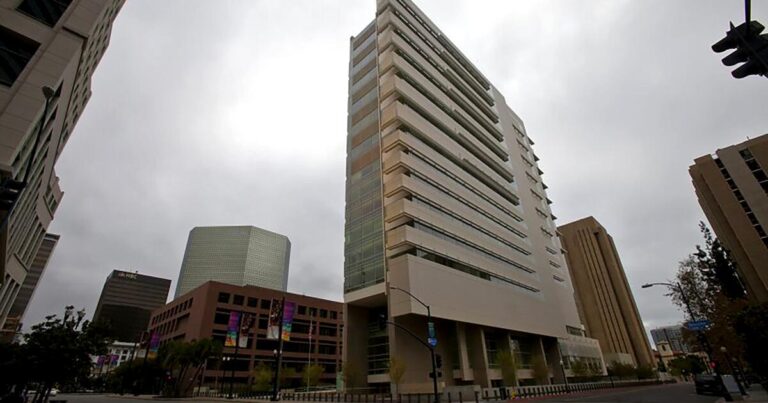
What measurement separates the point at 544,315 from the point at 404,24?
57.4m

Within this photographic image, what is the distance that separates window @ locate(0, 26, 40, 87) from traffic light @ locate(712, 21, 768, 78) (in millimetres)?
27988

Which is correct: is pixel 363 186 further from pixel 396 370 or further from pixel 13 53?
pixel 13 53

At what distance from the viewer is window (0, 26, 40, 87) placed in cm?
1778

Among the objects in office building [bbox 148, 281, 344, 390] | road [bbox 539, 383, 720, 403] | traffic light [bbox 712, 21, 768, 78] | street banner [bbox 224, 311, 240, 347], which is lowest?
road [bbox 539, 383, 720, 403]

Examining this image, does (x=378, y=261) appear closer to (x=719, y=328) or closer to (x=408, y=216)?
(x=408, y=216)

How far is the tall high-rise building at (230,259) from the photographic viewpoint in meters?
168

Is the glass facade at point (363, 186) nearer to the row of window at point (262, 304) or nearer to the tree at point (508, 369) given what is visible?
the tree at point (508, 369)

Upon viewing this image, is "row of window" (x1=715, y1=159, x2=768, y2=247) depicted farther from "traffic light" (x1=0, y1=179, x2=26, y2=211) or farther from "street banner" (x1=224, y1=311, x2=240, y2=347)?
"traffic light" (x1=0, y1=179, x2=26, y2=211)

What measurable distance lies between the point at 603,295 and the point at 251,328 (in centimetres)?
10961

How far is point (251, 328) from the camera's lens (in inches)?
3415

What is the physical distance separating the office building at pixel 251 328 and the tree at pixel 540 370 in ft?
139

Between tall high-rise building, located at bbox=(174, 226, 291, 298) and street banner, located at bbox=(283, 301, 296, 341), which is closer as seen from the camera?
street banner, located at bbox=(283, 301, 296, 341)

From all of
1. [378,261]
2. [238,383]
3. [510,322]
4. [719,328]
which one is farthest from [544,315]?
[238,383]

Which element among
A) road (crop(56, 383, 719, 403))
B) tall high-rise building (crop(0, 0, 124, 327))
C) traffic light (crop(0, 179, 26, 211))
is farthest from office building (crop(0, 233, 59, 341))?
traffic light (crop(0, 179, 26, 211))
